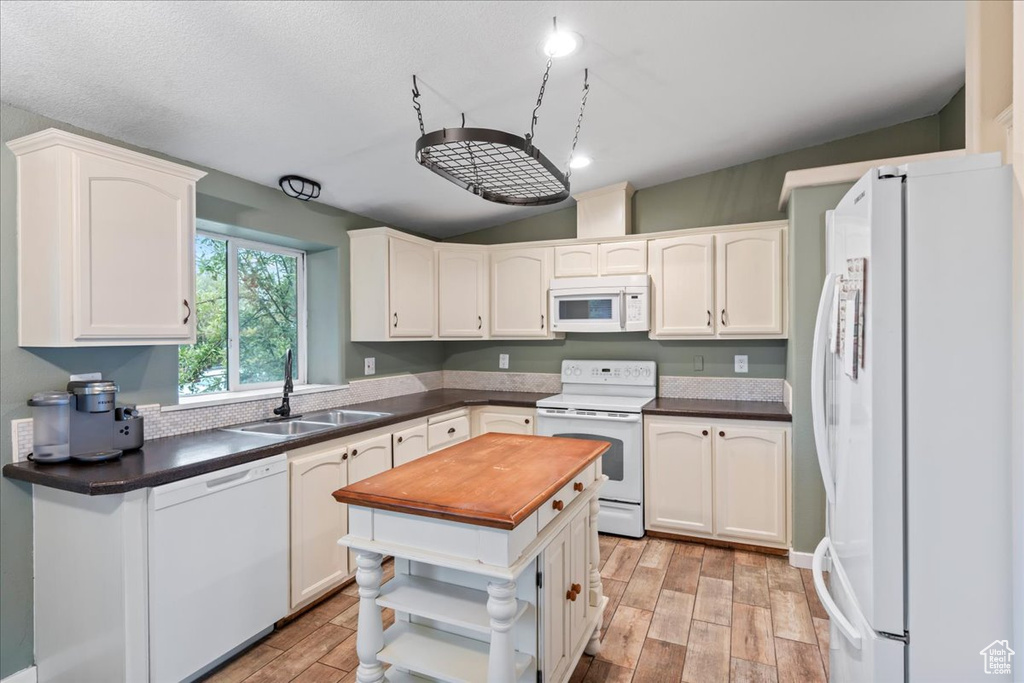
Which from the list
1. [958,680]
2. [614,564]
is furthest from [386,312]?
[958,680]

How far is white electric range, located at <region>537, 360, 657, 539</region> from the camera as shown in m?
3.41

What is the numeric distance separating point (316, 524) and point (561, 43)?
251 cm

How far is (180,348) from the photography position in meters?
2.74

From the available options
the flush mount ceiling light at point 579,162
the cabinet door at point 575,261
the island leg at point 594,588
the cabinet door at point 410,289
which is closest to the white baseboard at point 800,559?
the island leg at point 594,588

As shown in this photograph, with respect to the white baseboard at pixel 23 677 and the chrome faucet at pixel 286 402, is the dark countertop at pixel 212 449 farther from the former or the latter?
the white baseboard at pixel 23 677

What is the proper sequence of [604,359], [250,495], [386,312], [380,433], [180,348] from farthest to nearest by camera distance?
[604,359]
[386,312]
[380,433]
[180,348]
[250,495]

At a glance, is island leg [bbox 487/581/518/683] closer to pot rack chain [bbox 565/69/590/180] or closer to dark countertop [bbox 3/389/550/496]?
dark countertop [bbox 3/389/550/496]

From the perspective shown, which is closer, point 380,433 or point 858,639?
point 858,639

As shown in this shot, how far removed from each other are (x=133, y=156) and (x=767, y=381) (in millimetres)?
3889

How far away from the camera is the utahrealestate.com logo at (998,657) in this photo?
1.09 meters

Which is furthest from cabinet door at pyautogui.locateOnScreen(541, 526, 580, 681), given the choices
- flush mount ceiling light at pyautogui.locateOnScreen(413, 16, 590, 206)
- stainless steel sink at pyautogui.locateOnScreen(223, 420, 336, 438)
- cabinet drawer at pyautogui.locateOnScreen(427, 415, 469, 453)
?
cabinet drawer at pyautogui.locateOnScreen(427, 415, 469, 453)

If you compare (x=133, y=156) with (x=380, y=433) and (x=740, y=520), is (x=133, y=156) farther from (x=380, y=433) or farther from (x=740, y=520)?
(x=740, y=520)

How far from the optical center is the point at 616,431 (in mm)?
3461

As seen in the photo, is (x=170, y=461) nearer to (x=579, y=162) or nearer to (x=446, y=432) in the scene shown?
(x=446, y=432)
